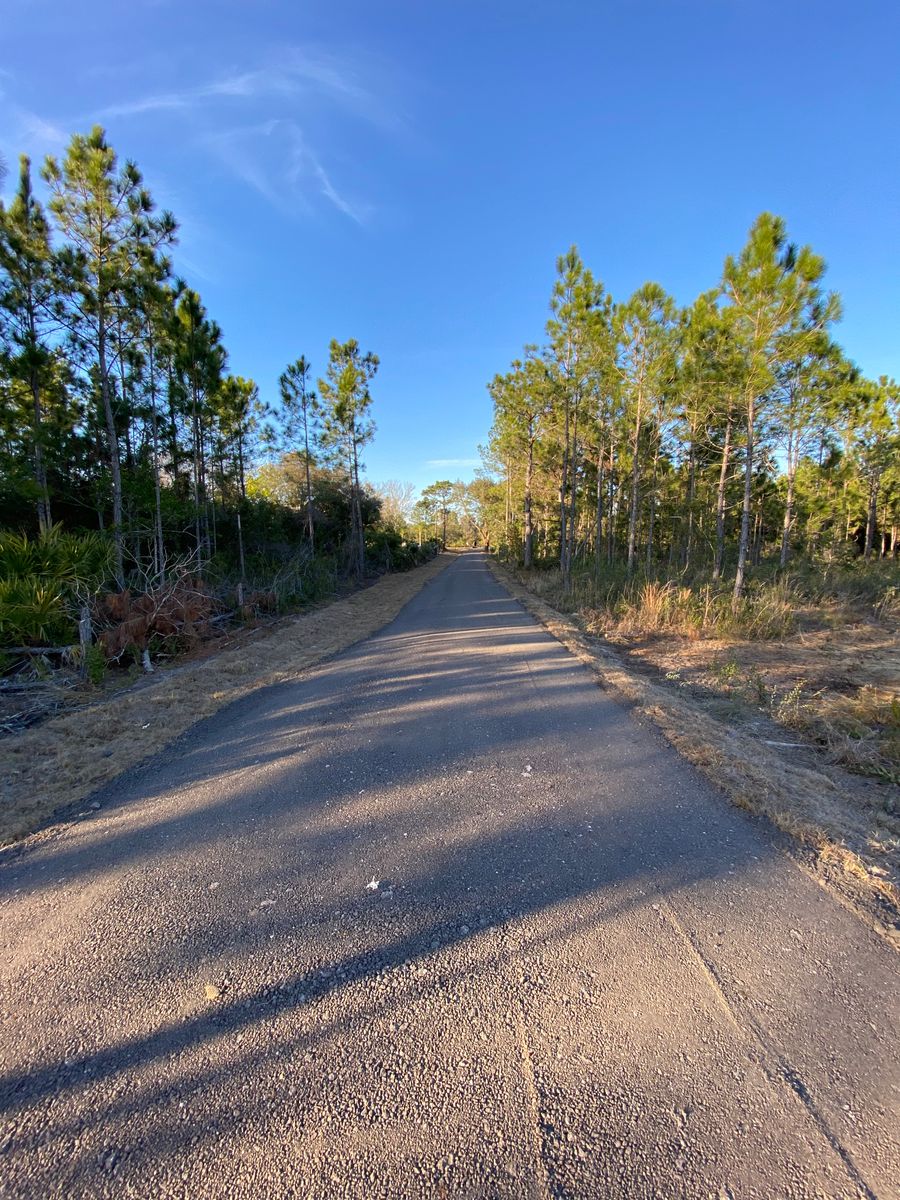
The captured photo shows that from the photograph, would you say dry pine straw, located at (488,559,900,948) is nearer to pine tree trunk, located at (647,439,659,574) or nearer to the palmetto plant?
the palmetto plant

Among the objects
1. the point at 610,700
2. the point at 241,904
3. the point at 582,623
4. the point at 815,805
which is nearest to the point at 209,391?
the point at 582,623

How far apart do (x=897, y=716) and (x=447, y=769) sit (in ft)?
13.9

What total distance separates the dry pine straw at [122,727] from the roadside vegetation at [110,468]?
24.9 inches

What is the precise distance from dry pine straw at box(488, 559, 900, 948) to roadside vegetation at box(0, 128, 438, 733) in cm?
639

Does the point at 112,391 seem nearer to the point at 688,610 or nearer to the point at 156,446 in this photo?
the point at 156,446

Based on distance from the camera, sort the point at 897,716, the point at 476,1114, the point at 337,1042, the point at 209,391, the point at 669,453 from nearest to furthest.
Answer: the point at 476,1114
the point at 337,1042
the point at 897,716
the point at 209,391
the point at 669,453

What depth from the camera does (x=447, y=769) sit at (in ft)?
12.3

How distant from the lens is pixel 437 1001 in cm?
184

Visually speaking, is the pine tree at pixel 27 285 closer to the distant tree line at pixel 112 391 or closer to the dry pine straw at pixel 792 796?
the distant tree line at pixel 112 391

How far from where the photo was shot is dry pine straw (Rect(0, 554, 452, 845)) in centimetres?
346

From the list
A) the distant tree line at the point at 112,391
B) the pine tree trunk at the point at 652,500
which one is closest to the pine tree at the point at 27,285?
the distant tree line at the point at 112,391

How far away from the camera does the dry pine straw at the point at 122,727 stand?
346 cm

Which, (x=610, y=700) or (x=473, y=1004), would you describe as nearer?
(x=473, y=1004)

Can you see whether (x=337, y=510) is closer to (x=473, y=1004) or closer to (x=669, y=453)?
(x=669, y=453)
